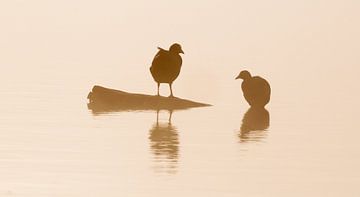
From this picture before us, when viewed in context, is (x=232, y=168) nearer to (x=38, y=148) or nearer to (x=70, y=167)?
(x=70, y=167)

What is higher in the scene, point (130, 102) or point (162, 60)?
point (162, 60)

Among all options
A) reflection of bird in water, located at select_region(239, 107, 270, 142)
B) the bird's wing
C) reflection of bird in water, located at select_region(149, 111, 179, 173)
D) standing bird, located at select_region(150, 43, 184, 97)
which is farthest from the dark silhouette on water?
reflection of bird in water, located at select_region(149, 111, 179, 173)

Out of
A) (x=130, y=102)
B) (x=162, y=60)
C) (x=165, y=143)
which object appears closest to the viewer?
(x=165, y=143)

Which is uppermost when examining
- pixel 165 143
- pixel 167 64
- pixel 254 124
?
pixel 167 64

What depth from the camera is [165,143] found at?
64.4ft

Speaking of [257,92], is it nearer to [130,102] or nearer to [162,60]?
[162,60]

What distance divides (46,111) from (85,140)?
600 centimetres

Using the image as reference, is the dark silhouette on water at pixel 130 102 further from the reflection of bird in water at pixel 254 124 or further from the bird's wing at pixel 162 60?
the reflection of bird in water at pixel 254 124

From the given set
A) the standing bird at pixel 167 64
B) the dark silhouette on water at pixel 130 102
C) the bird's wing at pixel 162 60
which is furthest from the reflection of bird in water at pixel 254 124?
the bird's wing at pixel 162 60

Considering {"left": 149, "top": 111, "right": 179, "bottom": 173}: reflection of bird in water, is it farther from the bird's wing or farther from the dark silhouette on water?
the bird's wing

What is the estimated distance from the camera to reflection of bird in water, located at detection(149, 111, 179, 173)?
678 inches

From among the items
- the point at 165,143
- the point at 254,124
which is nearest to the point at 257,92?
the point at 254,124

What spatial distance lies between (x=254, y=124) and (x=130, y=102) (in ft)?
14.7

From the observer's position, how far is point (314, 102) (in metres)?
29.7
